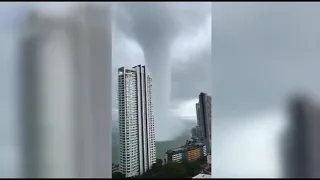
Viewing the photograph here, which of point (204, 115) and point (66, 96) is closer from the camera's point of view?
point (66, 96)

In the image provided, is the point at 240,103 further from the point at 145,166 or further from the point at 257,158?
the point at 145,166

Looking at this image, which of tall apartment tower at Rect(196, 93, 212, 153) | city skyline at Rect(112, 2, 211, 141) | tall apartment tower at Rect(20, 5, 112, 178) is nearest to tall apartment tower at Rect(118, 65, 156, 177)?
city skyline at Rect(112, 2, 211, 141)

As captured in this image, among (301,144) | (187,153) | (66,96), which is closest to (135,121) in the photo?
(187,153)

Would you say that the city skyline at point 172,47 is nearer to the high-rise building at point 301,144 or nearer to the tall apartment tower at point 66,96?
the tall apartment tower at point 66,96

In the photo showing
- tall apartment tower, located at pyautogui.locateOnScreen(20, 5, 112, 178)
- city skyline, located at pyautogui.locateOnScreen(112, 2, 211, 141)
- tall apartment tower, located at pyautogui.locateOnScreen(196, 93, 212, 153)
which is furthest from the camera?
tall apartment tower, located at pyautogui.locateOnScreen(196, 93, 212, 153)

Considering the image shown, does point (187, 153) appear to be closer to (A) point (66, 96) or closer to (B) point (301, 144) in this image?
(B) point (301, 144)

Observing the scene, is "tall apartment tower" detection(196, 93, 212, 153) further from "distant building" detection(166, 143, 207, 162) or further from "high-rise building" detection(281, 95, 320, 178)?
"high-rise building" detection(281, 95, 320, 178)

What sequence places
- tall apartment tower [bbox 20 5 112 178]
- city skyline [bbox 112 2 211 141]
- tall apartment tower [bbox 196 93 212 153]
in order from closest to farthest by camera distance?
tall apartment tower [bbox 20 5 112 178]
city skyline [bbox 112 2 211 141]
tall apartment tower [bbox 196 93 212 153]

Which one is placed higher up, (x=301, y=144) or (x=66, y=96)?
(x=66, y=96)
